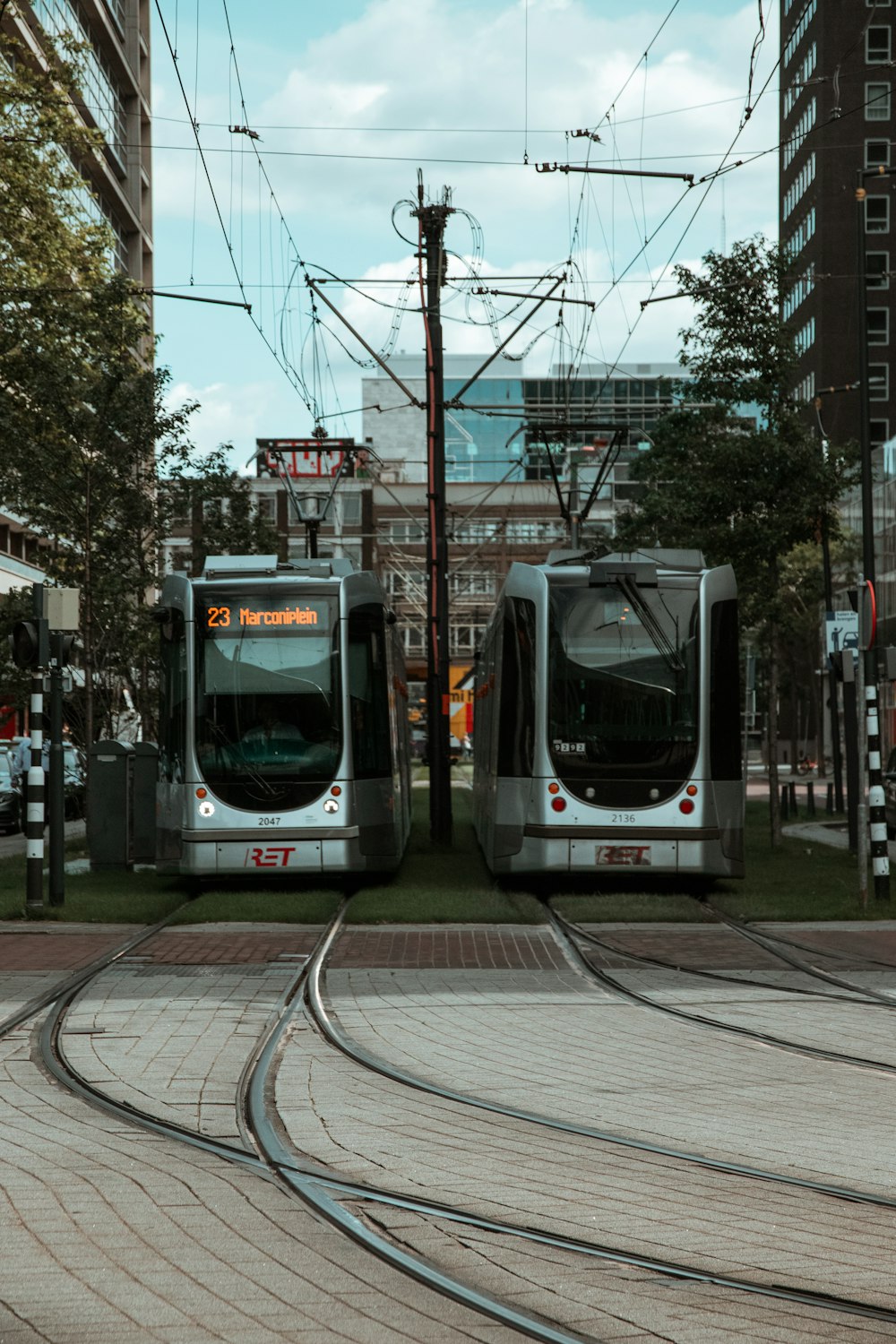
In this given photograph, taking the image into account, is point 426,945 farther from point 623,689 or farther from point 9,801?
point 9,801

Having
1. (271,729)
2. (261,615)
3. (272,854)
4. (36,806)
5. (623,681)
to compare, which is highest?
(261,615)

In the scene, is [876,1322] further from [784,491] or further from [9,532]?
[9,532]

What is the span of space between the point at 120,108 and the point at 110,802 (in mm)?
52152

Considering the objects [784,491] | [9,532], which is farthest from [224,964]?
[9,532]

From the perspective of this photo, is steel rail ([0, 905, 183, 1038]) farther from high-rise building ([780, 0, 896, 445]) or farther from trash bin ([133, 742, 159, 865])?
high-rise building ([780, 0, 896, 445])

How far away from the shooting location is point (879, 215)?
8750cm

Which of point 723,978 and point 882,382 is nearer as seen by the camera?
point 723,978

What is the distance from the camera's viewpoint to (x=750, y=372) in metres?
23.5

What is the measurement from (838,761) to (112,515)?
13.8 m

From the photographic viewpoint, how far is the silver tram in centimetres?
1648

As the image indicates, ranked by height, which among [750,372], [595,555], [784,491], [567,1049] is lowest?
[567,1049]

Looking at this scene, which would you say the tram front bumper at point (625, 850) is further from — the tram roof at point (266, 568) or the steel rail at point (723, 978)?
the tram roof at point (266, 568)

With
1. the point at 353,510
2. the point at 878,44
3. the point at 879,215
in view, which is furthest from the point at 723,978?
the point at 879,215

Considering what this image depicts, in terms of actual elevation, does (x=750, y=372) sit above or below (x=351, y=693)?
above
